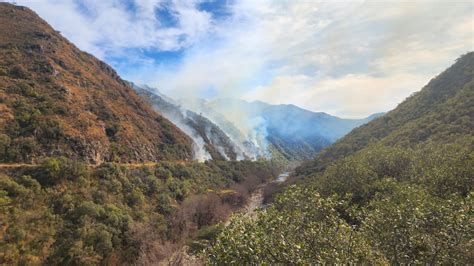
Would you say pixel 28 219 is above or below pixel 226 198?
above

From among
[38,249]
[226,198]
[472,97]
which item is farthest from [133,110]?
[472,97]

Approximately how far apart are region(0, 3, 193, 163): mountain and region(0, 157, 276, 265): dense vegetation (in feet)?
17.1

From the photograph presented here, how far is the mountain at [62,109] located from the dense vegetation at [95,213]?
5.22m

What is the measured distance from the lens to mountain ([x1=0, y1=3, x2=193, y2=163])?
50775 millimetres

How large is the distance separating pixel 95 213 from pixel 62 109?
27.1 m

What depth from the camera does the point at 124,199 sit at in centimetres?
5231

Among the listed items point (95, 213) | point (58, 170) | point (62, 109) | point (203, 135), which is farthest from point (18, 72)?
point (203, 135)

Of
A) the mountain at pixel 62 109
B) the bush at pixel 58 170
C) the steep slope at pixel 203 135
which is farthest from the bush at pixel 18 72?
the steep slope at pixel 203 135

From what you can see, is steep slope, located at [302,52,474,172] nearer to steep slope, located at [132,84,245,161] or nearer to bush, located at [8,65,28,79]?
steep slope, located at [132,84,245,161]

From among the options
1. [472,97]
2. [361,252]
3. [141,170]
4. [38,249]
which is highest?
[472,97]

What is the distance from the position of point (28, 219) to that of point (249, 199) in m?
61.1

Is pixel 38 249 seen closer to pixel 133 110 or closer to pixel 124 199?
pixel 124 199

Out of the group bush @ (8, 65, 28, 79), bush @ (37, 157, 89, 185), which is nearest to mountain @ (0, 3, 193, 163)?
bush @ (8, 65, 28, 79)

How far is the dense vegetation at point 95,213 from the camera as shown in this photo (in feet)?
118
